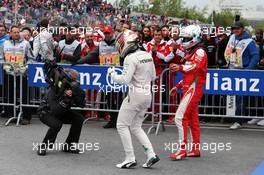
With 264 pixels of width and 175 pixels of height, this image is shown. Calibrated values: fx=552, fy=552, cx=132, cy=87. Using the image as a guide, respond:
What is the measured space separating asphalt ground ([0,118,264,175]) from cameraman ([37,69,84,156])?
0.17 m

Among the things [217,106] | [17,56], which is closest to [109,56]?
[17,56]

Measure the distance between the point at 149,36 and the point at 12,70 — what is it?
3260 millimetres

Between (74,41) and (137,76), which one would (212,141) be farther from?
(74,41)

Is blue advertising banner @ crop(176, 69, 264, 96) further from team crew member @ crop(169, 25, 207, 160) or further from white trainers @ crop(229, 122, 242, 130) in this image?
team crew member @ crop(169, 25, 207, 160)

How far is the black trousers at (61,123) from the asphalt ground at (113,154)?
265 millimetres

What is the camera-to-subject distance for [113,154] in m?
8.64

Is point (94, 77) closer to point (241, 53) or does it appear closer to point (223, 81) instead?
point (223, 81)

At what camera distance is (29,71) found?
1109 cm

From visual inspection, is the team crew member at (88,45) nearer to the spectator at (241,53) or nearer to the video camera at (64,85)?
the spectator at (241,53)

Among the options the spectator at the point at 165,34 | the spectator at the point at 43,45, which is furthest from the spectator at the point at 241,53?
the spectator at the point at 43,45

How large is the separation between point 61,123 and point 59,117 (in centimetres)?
12

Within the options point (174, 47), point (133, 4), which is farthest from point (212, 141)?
point (133, 4)

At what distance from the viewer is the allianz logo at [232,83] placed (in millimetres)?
10180

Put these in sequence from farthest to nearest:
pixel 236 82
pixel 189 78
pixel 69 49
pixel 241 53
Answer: pixel 69 49, pixel 241 53, pixel 236 82, pixel 189 78
